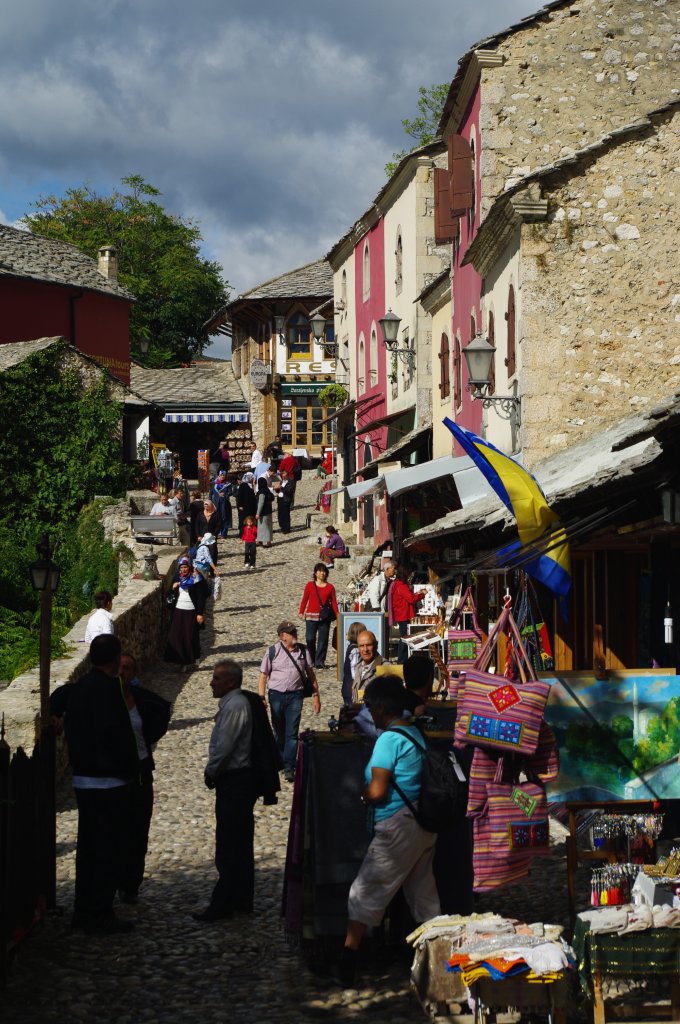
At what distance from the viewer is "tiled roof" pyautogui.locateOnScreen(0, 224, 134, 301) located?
41750mm

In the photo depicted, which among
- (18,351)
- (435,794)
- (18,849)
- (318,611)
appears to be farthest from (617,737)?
(18,351)

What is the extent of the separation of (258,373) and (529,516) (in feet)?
152

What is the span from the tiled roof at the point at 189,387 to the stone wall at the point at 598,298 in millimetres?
39043

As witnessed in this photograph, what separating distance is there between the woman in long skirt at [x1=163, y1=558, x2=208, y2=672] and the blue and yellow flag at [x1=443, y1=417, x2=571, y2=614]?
10.8 metres

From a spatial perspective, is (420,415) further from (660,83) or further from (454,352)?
(660,83)

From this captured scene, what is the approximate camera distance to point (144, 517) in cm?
2670

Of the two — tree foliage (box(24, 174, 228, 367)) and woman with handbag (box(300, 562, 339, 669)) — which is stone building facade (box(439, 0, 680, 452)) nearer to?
woman with handbag (box(300, 562, 339, 669))

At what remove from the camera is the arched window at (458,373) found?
21594mm

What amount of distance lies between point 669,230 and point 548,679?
28.0 ft

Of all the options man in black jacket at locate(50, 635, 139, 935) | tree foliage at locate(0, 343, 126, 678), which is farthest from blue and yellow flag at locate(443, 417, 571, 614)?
tree foliage at locate(0, 343, 126, 678)

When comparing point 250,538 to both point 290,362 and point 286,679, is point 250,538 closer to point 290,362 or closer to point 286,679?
point 286,679

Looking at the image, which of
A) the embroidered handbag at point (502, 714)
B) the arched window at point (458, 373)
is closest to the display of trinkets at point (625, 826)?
the embroidered handbag at point (502, 714)

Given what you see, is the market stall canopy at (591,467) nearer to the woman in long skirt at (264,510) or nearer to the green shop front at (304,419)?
the woman in long skirt at (264,510)

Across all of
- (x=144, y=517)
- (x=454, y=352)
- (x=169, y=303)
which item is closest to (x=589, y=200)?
(x=454, y=352)
